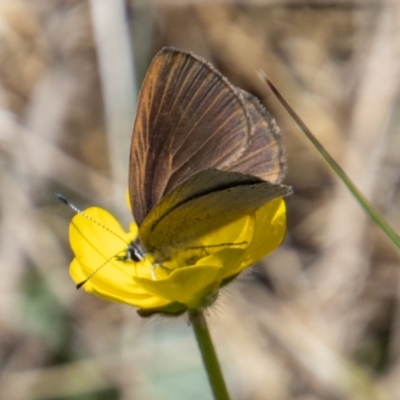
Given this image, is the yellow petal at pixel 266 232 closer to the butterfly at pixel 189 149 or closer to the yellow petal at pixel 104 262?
the butterfly at pixel 189 149

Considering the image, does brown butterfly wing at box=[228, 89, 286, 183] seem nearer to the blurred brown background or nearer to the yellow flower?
the yellow flower

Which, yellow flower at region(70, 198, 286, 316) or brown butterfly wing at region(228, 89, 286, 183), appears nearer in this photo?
yellow flower at region(70, 198, 286, 316)

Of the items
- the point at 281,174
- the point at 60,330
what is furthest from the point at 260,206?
the point at 60,330

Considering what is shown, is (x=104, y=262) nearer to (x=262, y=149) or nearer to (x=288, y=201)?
(x=262, y=149)

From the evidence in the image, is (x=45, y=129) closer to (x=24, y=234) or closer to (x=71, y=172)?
(x=71, y=172)

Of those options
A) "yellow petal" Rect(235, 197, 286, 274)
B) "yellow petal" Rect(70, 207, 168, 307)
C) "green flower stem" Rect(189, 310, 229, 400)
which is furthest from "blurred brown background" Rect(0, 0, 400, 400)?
"green flower stem" Rect(189, 310, 229, 400)

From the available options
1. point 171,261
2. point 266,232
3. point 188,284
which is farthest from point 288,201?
point 188,284

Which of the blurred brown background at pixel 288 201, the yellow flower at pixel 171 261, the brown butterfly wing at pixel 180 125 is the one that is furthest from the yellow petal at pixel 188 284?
the blurred brown background at pixel 288 201
